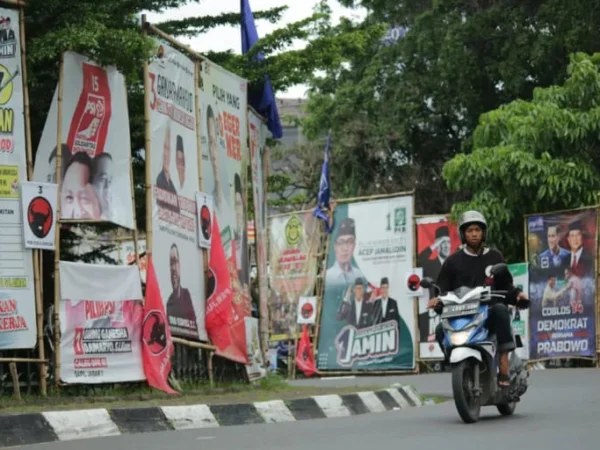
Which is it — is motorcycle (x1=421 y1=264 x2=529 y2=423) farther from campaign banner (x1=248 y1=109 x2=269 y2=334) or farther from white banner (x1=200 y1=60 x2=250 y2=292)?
campaign banner (x1=248 y1=109 x2=269 y2=334)

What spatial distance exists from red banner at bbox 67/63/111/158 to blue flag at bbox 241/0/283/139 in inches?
139

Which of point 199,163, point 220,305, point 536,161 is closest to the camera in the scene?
point 199,163

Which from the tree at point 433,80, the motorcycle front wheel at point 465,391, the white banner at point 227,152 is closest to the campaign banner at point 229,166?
the white banner at point 227,152

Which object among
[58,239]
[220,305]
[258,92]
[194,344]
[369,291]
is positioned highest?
[258,92]

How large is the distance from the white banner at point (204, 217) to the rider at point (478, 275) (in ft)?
15.9

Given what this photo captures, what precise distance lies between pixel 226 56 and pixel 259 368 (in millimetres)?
3674

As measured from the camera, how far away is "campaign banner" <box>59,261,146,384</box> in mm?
11852

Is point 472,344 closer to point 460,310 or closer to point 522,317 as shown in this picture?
point 460,310

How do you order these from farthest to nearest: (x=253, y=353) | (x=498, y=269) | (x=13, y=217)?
(x=253, y=353) < (x=13, y=217) < (x=498, y=269)

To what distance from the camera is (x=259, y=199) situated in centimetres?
1656

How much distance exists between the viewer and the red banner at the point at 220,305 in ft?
46.5

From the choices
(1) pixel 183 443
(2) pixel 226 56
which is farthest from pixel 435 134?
(1) pixel 183 443

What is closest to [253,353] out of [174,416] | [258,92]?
[258,92]

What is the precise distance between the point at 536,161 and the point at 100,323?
39.7ft
